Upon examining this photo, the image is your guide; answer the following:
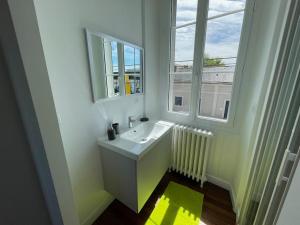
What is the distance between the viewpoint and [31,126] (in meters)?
0.46

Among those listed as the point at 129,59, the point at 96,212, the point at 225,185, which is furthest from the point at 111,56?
the point at 225,185

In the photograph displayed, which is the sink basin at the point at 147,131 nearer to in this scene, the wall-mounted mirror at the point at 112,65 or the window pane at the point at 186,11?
the wall-mounted mirror at the point at 112,65

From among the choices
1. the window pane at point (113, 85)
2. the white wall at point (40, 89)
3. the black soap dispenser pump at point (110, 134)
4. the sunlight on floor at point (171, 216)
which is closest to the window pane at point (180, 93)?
the window pane at point (113, 85)

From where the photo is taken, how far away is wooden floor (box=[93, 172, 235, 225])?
1.44 metres

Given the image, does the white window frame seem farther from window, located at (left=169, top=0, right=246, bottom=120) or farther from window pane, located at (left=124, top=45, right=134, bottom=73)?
window pane, located at (left=124, top=45, right=134, bottom=73)

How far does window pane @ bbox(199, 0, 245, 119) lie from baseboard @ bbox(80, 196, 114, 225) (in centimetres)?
160

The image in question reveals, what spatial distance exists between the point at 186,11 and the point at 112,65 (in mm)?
1217

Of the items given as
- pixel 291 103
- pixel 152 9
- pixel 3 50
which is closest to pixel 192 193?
pixel 291 103

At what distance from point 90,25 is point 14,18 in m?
0.84

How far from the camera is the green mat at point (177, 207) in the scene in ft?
4.72

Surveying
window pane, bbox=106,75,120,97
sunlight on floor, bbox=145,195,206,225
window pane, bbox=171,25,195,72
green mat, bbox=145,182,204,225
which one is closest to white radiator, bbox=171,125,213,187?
green mat, bbox=145,182,204,225

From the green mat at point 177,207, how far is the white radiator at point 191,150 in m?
0.24

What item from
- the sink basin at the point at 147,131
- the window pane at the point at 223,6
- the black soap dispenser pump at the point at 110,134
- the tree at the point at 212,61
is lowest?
the sink basin at the point at 147,131

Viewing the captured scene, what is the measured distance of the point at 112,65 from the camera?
1341mm
